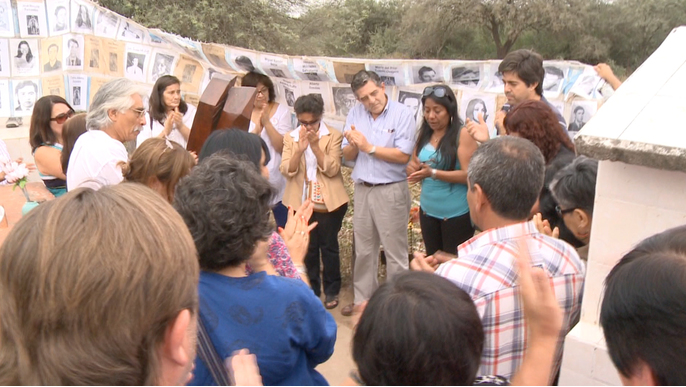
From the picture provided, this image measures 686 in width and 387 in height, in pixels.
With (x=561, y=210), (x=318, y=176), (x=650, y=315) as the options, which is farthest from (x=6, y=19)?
(x=650, y=315)

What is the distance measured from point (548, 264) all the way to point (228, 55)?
4.00 meters

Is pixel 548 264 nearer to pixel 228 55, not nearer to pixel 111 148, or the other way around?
pixel 111 148

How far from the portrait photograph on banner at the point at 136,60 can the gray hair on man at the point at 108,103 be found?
9.20ft

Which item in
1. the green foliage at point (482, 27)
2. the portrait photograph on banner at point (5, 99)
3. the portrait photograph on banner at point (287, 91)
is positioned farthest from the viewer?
the green foliage at point (482, 27)

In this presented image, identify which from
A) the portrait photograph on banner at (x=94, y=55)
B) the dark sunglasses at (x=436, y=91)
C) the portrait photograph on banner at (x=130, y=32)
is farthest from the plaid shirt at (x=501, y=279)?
the portrait photograph on banner at (x=94, y=55)

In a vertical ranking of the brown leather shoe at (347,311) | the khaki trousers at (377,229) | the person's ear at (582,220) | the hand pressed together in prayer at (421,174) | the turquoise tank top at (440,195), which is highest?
the person's ear at (582,220)

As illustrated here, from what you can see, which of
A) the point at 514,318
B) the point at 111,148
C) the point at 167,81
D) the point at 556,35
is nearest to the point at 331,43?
the point at 556,35

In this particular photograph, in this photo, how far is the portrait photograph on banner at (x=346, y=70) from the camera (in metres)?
4.41

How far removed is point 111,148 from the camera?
3.13 metres

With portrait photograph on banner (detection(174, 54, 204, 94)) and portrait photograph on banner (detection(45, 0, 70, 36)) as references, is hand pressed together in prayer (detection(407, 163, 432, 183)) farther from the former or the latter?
portrait photograph on banner (detection(45, 0, 70, 36))

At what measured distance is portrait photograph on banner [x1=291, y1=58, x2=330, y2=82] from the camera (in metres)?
4.63

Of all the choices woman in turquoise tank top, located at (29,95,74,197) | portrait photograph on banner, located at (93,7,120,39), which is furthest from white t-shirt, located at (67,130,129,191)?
portrait photograph on banner, located at (93,7,120,39)

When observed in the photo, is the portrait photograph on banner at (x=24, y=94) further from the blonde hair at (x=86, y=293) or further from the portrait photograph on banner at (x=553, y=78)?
the blonde hair at (x=86, y=293)

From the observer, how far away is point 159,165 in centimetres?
260
